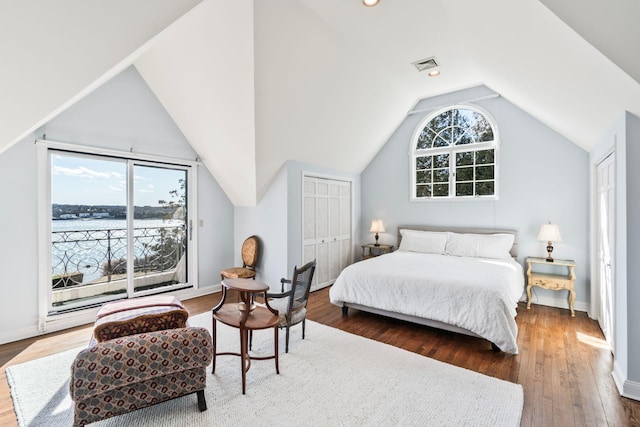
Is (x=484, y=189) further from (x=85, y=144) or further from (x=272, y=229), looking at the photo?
(x=85, y=144)

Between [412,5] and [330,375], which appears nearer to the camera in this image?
[330,375]

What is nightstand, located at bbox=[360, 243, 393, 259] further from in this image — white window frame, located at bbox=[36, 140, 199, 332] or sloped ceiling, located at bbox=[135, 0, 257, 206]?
white window frame, located at bbox=[36, 140, 199, 332]

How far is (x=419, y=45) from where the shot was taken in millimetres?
3402

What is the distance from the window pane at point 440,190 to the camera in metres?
5.13

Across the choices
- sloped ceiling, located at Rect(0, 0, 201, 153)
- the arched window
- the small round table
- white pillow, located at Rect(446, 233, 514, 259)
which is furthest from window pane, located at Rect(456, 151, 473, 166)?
sloped ceiling, located at Rect(0, 0, 201, 153)

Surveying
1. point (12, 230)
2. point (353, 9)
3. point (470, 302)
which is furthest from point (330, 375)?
point (12, 230)

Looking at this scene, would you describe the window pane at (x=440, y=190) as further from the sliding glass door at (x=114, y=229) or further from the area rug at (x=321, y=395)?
the sliding glass door at (x=114, y=229)

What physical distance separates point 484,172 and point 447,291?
107 inches

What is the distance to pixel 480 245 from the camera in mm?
4418

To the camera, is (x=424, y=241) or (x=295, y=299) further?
(x=424, y=241)

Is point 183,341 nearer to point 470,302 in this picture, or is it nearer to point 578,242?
point 470,302

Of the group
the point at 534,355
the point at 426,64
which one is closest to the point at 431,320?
the point at 534,355

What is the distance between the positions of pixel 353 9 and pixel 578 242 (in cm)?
424

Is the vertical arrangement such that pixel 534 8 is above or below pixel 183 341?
above
